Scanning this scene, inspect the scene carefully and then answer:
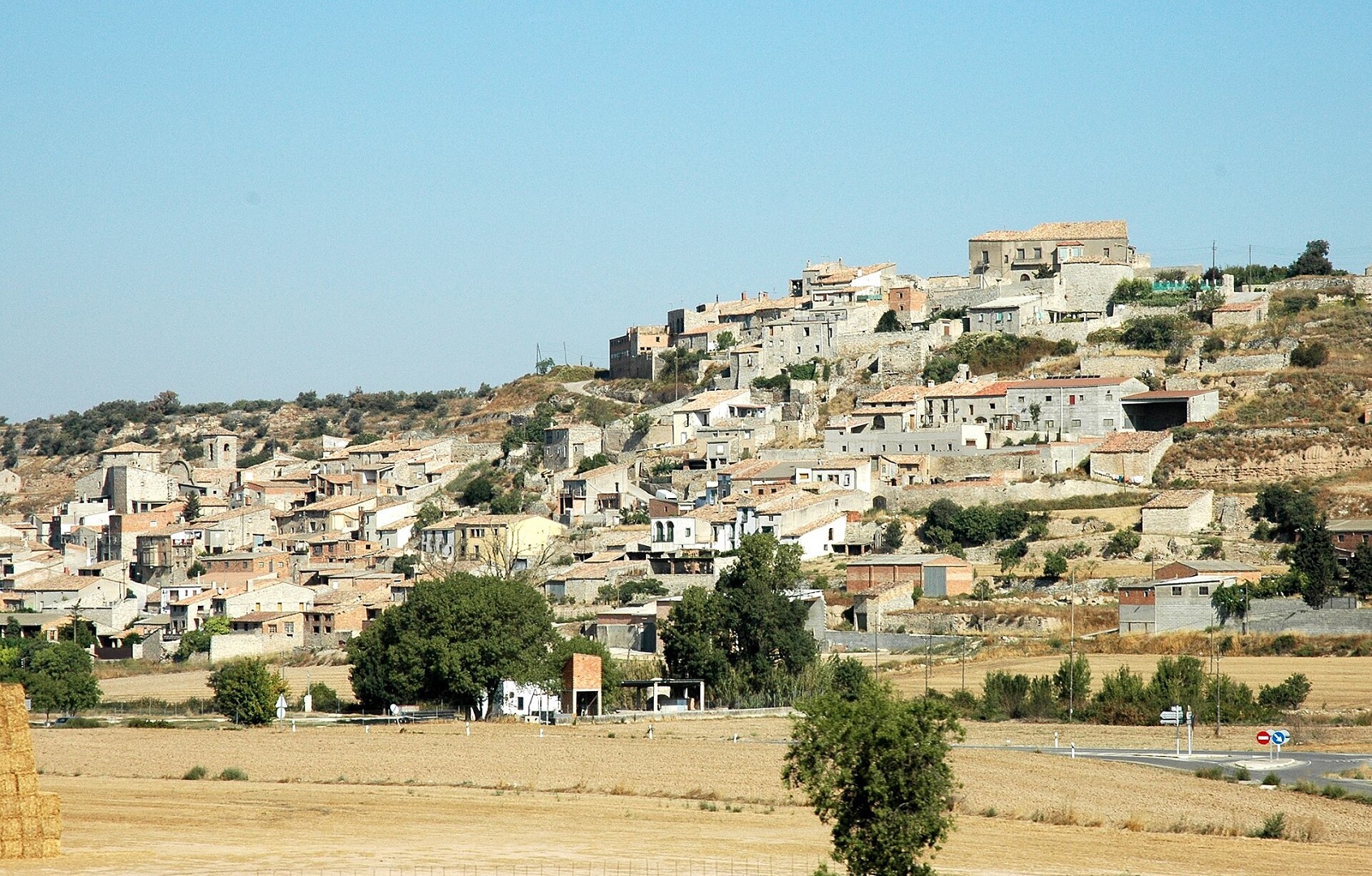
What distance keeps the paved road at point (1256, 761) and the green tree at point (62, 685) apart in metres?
24.8

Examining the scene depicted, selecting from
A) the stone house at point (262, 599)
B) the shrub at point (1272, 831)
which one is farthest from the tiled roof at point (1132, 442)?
the shrub at point (1272, 831)

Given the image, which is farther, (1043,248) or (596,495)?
(1043,248)

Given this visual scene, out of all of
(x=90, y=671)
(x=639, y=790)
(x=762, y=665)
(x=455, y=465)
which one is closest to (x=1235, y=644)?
(x=762, y=665)

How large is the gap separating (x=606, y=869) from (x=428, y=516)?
52553 millimetres

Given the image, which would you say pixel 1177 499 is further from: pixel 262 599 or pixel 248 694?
pixel 262 599

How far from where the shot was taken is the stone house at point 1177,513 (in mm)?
57406

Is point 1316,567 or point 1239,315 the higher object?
point 1239,315

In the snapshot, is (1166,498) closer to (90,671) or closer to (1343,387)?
(1343,387)

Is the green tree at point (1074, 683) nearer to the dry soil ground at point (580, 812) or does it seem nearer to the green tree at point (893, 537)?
the dry soil ground at point (580, 812)

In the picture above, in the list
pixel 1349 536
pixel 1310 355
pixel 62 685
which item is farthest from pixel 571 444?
pixel 1349 536

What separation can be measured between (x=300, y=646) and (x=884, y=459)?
21.8m

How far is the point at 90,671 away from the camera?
171 ft

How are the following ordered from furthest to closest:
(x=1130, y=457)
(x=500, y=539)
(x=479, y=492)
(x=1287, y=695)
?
(x=479, y=492) → (x=500, y=539) → (x=1130, y=457) → (x=1287, y=695)

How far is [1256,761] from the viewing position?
35.6m
